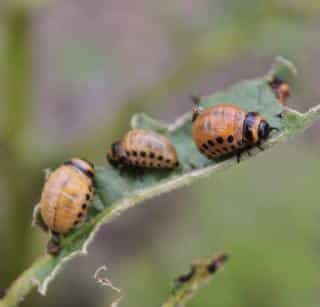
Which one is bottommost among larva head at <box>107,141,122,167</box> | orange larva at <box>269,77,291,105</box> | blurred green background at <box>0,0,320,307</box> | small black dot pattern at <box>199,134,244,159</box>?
blurred green background at <box>0,0,320,307</box>

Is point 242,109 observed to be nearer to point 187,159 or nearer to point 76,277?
point 187,159

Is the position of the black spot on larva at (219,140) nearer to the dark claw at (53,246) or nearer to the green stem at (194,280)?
the green stem at (194,280)

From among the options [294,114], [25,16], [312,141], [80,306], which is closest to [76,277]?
[80,306]

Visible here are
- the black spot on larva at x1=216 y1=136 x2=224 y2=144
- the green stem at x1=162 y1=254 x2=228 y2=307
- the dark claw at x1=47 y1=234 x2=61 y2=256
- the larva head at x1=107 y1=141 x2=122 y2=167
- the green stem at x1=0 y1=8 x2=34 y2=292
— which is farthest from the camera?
the green stem at x1=0 y1=8 x2=34 y2=292

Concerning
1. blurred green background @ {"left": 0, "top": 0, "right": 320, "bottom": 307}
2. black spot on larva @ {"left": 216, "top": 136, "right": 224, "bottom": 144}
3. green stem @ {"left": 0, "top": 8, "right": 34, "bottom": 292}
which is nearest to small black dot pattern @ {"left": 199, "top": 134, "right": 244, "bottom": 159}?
black spot on larva @ {"left": 216, "top": 136, "right": 224, "bottom": 144}

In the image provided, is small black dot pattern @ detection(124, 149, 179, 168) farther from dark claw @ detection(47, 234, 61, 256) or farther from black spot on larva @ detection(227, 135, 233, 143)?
dark claw @ detection(47, 234, 61, 256)

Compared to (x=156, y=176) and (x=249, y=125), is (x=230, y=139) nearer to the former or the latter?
(x=249, y=125)
